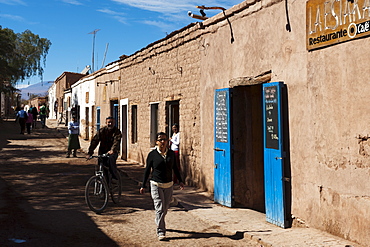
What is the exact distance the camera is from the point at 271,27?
24.2 ft

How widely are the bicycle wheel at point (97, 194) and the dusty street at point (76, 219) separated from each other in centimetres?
15

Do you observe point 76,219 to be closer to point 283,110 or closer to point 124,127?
point 283,110

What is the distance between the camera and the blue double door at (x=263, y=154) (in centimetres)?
679

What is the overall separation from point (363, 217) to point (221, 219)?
258 cm

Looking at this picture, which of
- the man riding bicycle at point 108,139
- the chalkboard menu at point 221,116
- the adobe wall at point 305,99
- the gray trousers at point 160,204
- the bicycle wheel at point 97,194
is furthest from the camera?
the chalkboard menu at point 221,116

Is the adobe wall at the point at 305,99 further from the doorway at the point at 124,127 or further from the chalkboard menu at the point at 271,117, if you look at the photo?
the doorway at the point at 124,127

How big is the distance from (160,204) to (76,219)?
1.83 metres

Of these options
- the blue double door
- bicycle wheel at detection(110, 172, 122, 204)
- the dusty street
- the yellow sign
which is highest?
the yellow sign

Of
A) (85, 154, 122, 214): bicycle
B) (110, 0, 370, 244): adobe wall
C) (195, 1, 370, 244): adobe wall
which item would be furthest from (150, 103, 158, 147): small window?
(195, 1, 370, 244): adobe wall

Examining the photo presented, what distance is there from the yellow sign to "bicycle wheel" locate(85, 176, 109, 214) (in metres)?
4.36

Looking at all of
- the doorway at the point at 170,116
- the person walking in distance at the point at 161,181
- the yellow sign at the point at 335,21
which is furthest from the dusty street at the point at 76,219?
the yellow sign at the point at 335,21

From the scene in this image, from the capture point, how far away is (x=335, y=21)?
596 cm

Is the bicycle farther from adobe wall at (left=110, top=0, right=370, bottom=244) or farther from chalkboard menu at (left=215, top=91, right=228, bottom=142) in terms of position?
adobe wall at (left=110, top=0, right=370, bottom=244)

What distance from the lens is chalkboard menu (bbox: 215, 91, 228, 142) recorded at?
27.9ft
